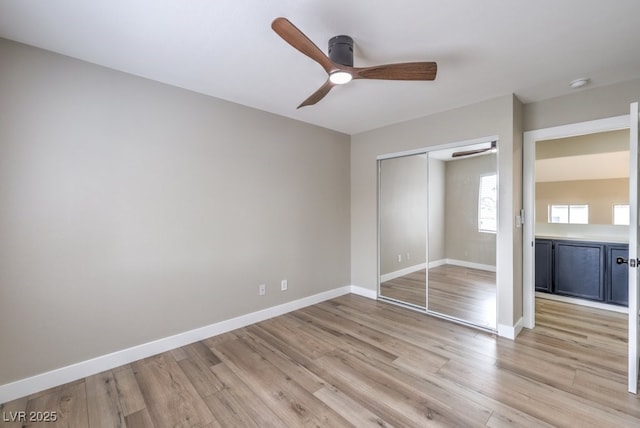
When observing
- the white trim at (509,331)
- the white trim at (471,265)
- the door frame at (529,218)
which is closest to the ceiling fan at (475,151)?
the door frame at (529,218)

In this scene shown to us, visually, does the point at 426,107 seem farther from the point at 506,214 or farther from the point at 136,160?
the point at 136,160

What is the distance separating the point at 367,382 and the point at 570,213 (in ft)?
19.1

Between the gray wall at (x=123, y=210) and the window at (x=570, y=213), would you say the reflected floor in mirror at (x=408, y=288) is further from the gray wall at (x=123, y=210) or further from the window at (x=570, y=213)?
the window at (x=570, y=213)

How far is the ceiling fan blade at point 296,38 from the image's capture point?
1432 mm

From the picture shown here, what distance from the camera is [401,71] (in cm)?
192

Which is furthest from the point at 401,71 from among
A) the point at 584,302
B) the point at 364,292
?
the point at 584,302

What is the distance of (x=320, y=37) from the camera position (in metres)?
1.91

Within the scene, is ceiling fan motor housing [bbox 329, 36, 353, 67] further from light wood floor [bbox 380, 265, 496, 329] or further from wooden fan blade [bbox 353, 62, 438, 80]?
light wood floor [bbox 380, 265, 496, 329]

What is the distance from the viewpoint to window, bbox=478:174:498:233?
9.91ft

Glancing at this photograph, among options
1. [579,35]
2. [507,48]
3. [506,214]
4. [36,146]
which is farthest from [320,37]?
[506,214]

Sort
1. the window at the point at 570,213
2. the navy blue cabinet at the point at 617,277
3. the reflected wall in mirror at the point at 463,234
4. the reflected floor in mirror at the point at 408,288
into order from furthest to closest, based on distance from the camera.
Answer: the window at the point at 570,213, the reflected floor in mirror at the point at 408,288, the navy blue cabinet at the point at 617,277, the reflected wall in mirror at the point at 463,234

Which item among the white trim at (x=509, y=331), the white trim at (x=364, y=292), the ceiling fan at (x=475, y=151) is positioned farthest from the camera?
the white trim at (x=364, y=292)

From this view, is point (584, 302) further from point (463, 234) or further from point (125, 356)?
point (125, 356)

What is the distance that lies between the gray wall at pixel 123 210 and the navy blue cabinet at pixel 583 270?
3.74 meters
